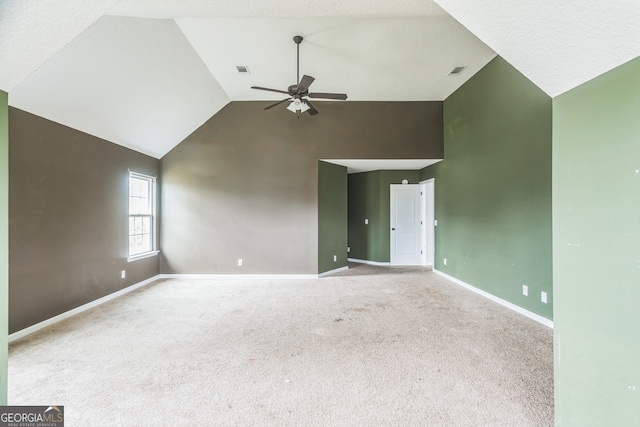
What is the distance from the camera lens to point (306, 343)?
247cm

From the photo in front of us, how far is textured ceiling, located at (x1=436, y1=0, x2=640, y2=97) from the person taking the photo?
2.95ft

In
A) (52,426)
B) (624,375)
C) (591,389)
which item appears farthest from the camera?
(52,426)

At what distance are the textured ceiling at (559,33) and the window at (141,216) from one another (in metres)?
5.01

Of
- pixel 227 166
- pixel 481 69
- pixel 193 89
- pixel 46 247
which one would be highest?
pixel 481 69

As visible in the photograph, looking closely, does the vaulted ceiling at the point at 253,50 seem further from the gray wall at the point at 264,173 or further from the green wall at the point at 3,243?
the gray wall at the point at 264,173

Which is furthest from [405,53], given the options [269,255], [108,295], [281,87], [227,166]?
[108,295]

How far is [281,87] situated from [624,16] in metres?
4.13

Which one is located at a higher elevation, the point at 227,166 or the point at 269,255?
the point at 227,166

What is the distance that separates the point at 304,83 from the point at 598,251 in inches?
111

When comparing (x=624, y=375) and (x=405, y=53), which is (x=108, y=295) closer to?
(x=624, y=375)

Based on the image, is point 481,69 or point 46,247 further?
point 481,69

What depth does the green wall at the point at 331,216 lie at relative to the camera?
5.02 metres

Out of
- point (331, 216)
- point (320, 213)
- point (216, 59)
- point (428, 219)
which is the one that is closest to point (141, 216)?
point (216, 59)

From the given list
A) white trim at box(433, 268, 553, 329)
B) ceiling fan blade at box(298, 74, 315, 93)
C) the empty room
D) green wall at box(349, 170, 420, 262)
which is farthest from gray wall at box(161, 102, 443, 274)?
white trim at box(433, 268, 553, 329)
